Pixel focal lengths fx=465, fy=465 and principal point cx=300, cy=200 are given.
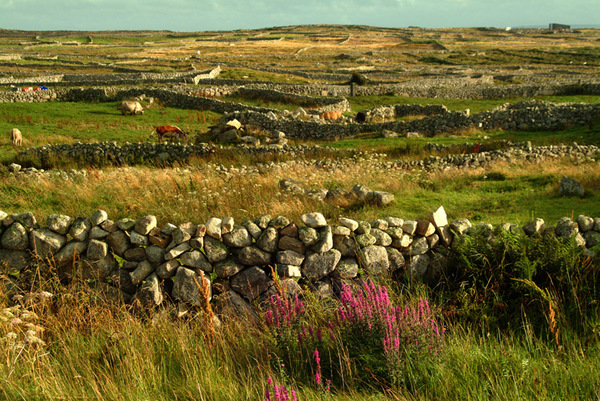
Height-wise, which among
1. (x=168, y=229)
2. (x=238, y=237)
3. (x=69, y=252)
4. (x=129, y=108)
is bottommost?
(x=69, y=252)

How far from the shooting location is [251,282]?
6551 millimetres

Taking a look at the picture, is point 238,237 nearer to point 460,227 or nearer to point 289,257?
point 289,257

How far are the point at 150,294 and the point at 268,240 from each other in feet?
5.83

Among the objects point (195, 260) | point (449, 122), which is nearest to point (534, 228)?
point (195, 260)

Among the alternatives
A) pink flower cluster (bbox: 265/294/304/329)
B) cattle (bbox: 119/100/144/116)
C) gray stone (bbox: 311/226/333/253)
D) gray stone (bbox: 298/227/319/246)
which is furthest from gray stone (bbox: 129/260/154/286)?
cattle (bbox: 119/100/144/116)

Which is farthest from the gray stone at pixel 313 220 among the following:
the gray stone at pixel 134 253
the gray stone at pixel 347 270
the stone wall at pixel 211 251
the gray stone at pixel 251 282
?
the gray stone at pixel 134 253

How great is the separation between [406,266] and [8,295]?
564 cm

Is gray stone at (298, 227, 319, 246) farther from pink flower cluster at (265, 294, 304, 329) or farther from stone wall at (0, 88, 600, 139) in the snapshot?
stone wall at (0, 88, 600, 139)

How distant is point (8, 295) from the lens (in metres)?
6.45

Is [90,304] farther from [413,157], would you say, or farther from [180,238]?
[413,157]

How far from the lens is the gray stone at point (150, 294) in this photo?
636 centimetres

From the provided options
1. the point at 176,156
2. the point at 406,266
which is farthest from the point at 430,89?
the point at 406,266

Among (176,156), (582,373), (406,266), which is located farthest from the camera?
(176,156)

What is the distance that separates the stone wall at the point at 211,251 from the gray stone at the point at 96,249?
0.5 inches
